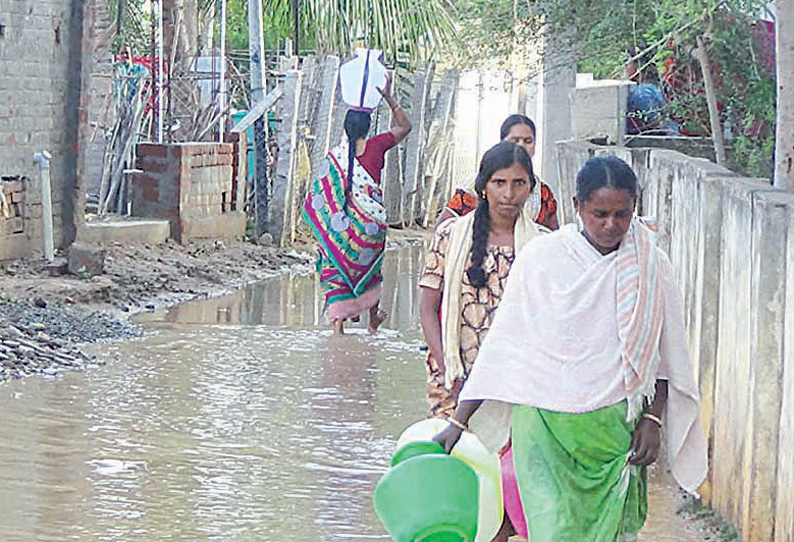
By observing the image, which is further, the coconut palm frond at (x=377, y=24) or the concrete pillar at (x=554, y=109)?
the coconut palm frond at (x=377, y=24)

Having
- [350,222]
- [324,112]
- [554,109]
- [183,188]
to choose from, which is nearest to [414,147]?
[324,112]

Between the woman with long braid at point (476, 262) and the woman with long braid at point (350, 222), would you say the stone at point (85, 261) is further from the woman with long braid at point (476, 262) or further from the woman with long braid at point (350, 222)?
the woman with long braid at point (476, 262)

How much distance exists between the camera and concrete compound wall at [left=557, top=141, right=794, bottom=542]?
544 centimetres

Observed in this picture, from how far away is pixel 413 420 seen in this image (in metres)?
8.68

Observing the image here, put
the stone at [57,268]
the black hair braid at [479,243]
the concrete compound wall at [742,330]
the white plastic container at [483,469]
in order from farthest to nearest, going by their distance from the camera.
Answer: the stone at [57,268], the black hair braid at [479,243], the concrete compound wall at [742,330], the white plastic container at [483,469]

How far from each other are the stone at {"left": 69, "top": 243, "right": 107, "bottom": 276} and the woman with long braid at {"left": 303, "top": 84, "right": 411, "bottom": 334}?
292 cm

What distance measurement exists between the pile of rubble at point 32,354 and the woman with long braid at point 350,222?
78.9 inches

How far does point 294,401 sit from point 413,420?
79 cm

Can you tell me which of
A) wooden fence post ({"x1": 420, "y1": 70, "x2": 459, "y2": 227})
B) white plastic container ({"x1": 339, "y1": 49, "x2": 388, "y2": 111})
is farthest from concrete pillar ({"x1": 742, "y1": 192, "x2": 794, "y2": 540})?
wooden fence post ({"x1": 420, "y1": 70, "x2": 459, "y2": 227})

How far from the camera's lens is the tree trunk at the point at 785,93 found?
718 cm

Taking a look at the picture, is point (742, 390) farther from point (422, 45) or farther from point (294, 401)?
point (422, 45)

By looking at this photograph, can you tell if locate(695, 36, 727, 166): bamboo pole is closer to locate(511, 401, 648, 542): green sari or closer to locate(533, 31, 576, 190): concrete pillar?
locate(533, 31, 576, 190): concrete pillar

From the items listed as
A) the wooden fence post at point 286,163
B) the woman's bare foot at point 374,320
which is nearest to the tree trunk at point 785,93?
the woman's bare foot at point 374,320

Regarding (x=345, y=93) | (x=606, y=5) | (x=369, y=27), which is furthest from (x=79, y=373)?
(x=369, y=27)
